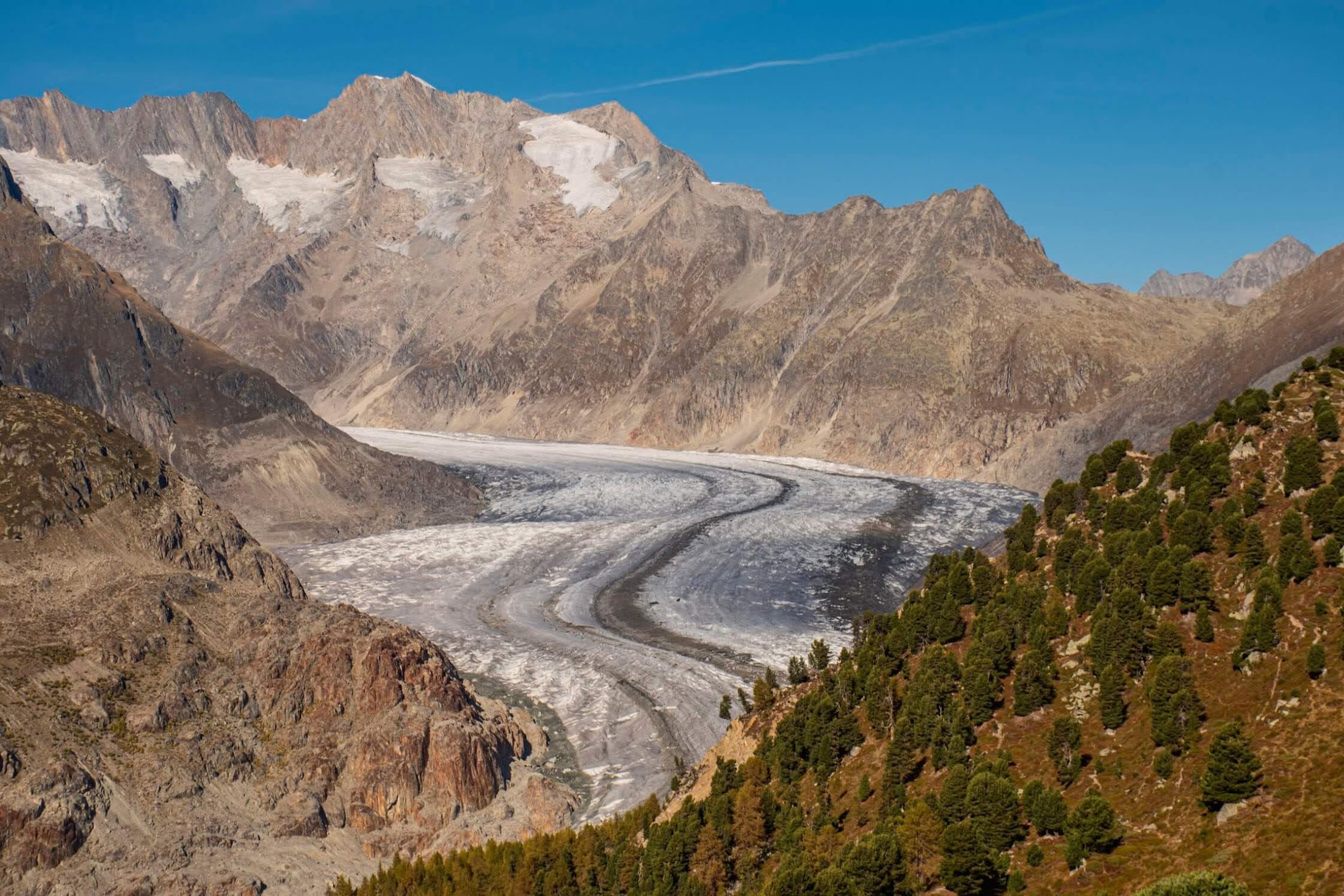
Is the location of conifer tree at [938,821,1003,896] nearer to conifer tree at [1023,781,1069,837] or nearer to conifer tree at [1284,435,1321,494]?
conifer tree at [1023,781,1069,837]

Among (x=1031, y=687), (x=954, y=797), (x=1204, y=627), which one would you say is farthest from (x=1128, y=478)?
(x=954, y=797)

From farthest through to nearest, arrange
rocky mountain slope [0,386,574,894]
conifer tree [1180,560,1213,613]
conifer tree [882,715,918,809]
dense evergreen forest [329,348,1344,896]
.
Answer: rocky mountain slope [0,386,574,894]
conifer tree [1180,560,1213,613]
conifer tree [882,715,918,809]
dense evergreen forest [329,348,1344,896]

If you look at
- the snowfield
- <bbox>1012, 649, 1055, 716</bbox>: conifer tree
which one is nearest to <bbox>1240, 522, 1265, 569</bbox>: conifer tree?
<bbox>1012, 649, 1055, 716</bbox>: conifer tree

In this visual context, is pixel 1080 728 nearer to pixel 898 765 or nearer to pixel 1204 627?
pixel 1204 627

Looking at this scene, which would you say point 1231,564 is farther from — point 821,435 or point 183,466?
point 821,435

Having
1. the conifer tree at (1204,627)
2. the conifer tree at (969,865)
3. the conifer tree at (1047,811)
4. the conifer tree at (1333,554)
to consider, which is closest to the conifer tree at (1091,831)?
the conifer tree at (1047,811)

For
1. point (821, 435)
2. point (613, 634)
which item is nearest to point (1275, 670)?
point (613, 634)

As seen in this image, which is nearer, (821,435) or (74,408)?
(74,408)
